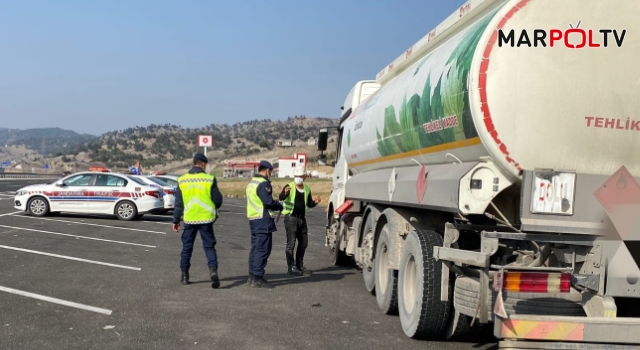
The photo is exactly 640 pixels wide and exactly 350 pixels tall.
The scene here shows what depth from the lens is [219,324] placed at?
727 centimetres

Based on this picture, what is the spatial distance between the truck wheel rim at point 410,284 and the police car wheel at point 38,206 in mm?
16451

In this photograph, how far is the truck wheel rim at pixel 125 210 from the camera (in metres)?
21.0

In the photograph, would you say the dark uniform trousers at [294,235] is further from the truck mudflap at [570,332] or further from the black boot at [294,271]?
the truck mudflap at [570,332]

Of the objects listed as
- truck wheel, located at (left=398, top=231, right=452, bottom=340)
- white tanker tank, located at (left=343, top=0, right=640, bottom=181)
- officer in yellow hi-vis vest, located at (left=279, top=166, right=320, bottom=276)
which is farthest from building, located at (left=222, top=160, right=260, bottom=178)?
white tanker tank, located at (left=343, top=0, right=640, bottom=181)

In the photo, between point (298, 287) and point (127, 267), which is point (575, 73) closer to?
point (298, 287)

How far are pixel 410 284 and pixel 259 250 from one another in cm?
300

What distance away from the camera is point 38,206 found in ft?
68.1

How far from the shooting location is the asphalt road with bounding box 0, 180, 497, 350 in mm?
6594

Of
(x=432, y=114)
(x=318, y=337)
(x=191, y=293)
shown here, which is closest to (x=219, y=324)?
(x=318, y=337)

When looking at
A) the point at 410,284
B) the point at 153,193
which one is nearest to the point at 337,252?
the point at 410,284

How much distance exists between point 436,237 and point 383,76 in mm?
4662

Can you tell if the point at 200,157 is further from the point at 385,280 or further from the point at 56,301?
the point at 385,280

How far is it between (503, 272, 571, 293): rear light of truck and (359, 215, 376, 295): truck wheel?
3.69 meters

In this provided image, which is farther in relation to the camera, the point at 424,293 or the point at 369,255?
the point at 369,255
